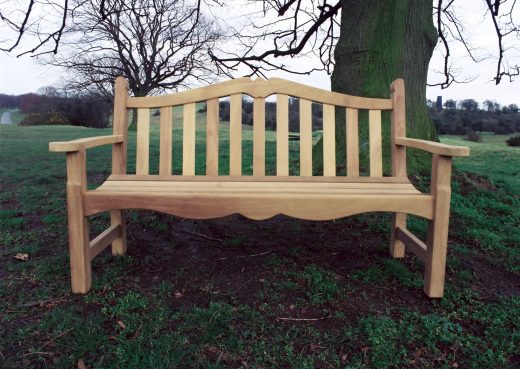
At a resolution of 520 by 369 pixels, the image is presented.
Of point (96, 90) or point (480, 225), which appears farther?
point (96, 90)

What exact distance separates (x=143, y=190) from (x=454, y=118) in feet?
52.8

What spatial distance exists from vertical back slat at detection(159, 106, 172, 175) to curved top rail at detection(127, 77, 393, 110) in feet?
0.24

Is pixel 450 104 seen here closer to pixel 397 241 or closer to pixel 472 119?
pixel 472 119

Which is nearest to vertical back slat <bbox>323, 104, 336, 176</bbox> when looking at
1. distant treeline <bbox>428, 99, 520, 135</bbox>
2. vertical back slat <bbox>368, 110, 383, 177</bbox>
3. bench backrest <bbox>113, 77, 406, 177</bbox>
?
bench backrest <bbox>113, 77, 406, 177</bbox>

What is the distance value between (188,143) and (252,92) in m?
0.55

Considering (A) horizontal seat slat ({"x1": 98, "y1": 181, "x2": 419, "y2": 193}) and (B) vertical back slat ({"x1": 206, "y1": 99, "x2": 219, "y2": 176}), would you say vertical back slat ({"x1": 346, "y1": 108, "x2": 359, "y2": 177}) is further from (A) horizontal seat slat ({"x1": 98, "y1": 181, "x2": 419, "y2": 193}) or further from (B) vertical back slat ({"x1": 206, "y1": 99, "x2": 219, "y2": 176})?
(B) vertical back slat ({"x1": 206, "y1": 99, "x2": 219, "y2": 176})

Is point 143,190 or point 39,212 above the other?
point 143,190

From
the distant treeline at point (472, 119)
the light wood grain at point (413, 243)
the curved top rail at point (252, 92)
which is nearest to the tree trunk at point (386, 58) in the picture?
the light wood grain at point (413, 243)

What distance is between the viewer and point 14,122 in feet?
73.5

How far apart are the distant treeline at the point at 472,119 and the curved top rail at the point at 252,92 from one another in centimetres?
1376

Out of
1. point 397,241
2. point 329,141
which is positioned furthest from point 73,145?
point 397,241

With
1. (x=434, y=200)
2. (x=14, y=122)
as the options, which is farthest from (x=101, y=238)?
(x=14, y=122)

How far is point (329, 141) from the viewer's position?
2.79 meters

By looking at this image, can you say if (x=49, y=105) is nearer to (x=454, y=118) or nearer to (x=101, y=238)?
(x=454, y=118)
